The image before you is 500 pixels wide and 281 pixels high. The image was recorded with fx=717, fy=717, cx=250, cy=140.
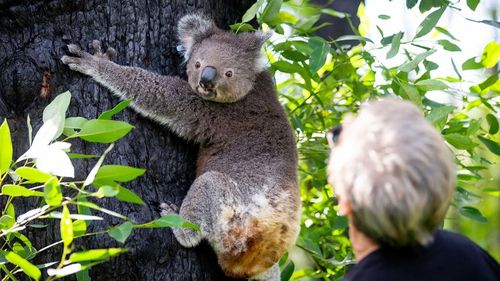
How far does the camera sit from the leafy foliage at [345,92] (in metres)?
3.69

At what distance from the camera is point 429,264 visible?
2061 millimetres

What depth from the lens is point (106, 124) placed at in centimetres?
276

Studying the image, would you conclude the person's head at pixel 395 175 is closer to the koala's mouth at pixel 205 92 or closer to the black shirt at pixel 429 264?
the black shirt at pixel 429 264

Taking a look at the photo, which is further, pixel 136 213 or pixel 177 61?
pixel 177 61

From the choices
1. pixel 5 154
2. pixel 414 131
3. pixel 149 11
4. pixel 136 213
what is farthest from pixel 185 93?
pixel 414 131

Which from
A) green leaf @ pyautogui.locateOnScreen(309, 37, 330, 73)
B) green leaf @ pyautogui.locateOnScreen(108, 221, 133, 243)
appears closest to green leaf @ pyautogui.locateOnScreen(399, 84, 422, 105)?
green leaf @ pyautogui.locateOnScreen(309, 37, 330, 73)

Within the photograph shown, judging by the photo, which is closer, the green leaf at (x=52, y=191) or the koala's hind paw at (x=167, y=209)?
the green leaf at (x=52, y=191)

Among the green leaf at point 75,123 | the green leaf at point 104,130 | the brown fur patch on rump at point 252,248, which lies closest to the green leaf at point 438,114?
the brown fur patch on rump at point 252,248

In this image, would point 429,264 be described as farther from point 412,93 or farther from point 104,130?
point 412,93

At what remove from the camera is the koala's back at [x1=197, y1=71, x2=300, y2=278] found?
3.53 metres

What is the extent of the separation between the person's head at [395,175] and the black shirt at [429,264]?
73 mm

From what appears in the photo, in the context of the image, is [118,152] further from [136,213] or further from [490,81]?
[490,81]

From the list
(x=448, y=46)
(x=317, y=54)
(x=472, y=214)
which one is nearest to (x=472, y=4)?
(x=448, y=46)

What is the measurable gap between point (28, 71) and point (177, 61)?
88cm
